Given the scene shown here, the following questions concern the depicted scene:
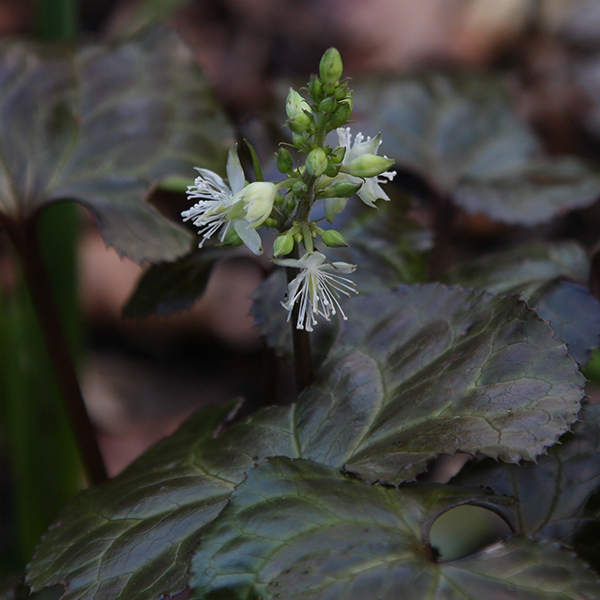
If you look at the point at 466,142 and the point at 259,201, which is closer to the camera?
the point at 259,201

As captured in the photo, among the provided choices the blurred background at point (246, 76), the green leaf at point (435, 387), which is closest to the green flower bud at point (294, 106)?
the green leaf at point (435, 387)

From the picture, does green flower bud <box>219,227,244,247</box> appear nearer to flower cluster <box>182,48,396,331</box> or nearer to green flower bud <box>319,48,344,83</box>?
flower cluster <box>182,48,396,331</box>

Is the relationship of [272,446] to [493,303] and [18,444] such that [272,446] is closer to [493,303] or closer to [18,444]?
[493,303]

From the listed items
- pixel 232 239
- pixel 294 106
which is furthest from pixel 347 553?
pixel 294 106

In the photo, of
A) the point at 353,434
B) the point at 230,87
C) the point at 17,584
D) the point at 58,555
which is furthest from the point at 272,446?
the point at 230,87

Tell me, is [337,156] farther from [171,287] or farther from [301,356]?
[171,287]

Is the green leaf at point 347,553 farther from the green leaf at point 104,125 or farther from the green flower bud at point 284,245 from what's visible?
the green leaf at point 104,125

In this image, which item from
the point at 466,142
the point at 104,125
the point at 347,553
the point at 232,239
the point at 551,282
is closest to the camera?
the point at 347,553

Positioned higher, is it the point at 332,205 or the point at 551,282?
the point at 332,205
